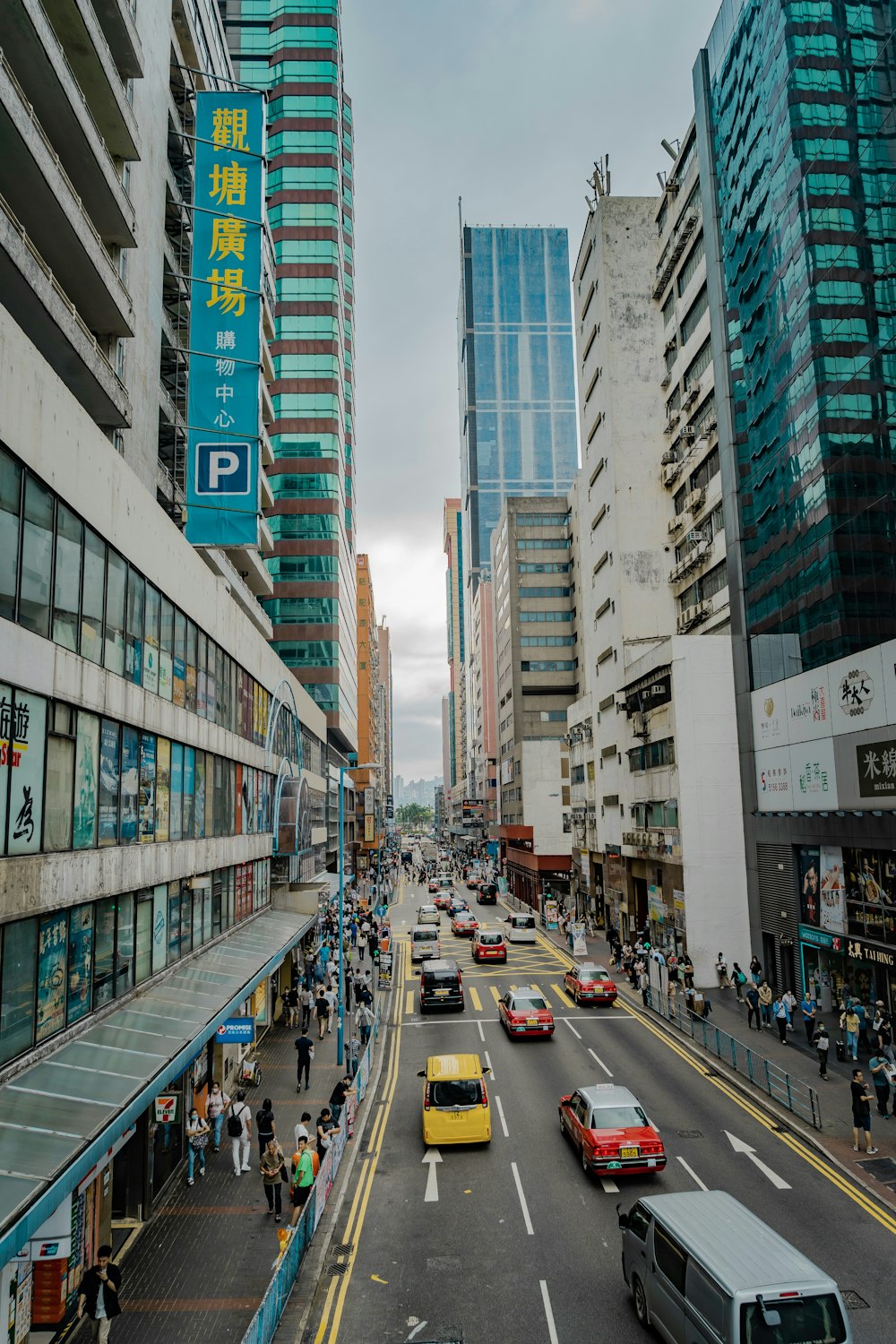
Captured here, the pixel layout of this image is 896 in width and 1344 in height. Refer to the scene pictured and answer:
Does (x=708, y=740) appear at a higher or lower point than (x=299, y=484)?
lower

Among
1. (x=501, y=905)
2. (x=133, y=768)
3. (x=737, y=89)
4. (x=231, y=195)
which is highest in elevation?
(x=737, y=89)

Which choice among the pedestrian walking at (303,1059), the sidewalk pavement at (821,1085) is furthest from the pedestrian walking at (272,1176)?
the sidewalk pavement at (821,1085)

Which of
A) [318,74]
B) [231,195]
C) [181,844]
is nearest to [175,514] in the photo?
[231,195]

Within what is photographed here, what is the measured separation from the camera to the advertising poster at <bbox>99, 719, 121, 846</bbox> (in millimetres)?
15359

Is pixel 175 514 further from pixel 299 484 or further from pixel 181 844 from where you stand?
pixel 299 484

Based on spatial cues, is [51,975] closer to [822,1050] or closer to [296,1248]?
[296,1248]

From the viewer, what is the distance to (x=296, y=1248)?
12891 millimetres

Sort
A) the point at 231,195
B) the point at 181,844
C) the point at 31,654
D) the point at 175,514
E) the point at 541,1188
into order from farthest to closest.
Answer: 1. the point at 175,514
2. the point at 231,195
3. the point at 181,844
4. the point at 541,1188
5. the point at 31,654

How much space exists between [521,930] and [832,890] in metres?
28.2

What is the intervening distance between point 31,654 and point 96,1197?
8895 mm

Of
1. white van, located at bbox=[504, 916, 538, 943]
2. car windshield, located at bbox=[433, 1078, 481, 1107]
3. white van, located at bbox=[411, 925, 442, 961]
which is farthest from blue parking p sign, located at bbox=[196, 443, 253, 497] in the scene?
white van, located at bbox=[504, 916, 538, 943]

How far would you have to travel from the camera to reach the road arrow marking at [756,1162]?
1638 centimetres

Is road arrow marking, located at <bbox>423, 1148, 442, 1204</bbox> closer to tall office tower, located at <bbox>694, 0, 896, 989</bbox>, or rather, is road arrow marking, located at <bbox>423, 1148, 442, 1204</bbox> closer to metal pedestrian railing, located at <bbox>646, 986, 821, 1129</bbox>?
metal pedestrian railing, located at <bbox>646, 986, 821, 1129</bbox>

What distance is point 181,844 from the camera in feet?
68.0
